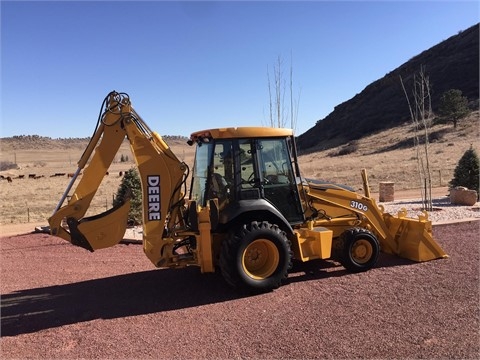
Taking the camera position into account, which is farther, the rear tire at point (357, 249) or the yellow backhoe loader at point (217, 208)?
the rear tire at point (357, 249)

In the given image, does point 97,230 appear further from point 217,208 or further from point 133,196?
point 133,196

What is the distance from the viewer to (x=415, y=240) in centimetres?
780

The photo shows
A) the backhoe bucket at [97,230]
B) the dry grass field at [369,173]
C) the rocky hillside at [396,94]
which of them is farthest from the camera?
the rocky hillside at [396,94]

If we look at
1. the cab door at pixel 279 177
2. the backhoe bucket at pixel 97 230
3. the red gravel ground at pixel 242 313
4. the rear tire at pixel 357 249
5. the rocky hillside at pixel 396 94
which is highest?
the rocky hillside at pixel 396 94

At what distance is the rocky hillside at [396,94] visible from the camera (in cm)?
6450

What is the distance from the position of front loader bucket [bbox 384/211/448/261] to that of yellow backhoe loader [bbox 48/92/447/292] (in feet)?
2.90

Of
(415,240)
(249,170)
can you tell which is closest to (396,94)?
(415,240)

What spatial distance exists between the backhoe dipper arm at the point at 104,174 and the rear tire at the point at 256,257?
40.8 inches

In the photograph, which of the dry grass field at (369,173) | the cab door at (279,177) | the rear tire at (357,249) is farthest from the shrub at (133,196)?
the rear tire at (357,249)

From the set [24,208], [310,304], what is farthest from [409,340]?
[24,208]

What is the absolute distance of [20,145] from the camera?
13325 centimetres

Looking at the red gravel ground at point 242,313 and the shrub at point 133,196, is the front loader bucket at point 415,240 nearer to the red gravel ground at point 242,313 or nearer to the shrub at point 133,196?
the red gravel ground at point 242,313

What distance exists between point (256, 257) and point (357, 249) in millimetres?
1800

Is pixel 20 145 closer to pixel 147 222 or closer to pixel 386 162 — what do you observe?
pixel 386 162
